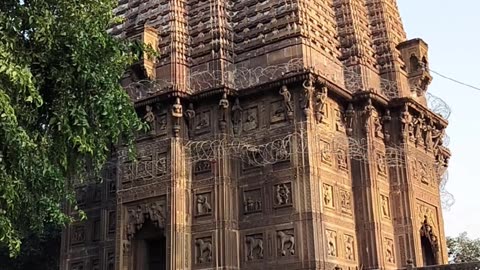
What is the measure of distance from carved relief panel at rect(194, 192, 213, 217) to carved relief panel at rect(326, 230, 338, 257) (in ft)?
11.1

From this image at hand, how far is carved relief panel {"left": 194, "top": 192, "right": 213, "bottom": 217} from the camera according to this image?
64.1ft

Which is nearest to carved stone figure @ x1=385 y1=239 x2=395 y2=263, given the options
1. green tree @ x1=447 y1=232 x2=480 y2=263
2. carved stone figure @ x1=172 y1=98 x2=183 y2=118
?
carved stone figure @ x1=172 y1=98 x2=183 y2=118

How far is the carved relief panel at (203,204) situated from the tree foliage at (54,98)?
6.00 metres

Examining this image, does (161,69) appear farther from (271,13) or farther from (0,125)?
(0,125)

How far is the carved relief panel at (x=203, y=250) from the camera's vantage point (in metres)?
19.1

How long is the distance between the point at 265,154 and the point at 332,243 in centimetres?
305

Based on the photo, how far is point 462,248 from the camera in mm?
39344

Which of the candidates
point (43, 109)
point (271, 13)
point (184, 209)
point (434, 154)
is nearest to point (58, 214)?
point (43, 109)

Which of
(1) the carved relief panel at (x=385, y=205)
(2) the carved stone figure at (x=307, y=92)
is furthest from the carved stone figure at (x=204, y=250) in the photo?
(1) the carved relief panel at (x=385, y=205)

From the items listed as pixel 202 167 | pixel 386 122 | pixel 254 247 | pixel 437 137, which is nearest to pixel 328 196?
pixel 254 247

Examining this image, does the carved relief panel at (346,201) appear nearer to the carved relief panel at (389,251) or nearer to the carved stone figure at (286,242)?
the carved relief panel at (389,251)

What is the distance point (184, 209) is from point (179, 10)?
657 cm

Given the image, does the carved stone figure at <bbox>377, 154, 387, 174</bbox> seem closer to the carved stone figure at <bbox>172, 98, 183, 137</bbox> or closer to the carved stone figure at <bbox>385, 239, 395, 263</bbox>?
the carved stone figure at <bbox>385, 239, 395, 263</bbox>

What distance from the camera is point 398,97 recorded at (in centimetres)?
2192
